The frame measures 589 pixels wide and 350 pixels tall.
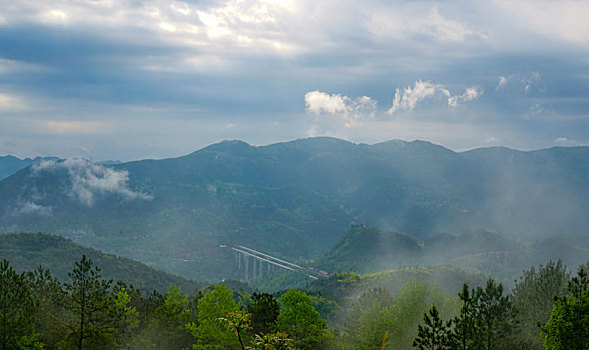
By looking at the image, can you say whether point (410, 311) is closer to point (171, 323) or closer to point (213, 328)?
point (213, 328)

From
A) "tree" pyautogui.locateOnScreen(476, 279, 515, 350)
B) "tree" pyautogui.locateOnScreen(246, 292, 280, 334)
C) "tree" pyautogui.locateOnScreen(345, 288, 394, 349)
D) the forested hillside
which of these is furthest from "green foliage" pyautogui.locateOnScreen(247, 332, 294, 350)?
"tree" pyautogui.locateOnScreen(246, 292, 280, 334)

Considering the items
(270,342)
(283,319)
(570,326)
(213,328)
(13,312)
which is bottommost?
(213,328)

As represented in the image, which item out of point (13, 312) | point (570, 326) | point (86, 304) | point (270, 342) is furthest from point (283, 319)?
point (270, 342)

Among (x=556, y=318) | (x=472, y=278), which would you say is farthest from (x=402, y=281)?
(x=556, y=318)

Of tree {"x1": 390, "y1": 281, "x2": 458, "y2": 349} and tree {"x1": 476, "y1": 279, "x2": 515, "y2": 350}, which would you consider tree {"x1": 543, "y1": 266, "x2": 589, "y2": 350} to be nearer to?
tree {"x1": 476, "y1": 279, "x2": 515, "y2": 350}

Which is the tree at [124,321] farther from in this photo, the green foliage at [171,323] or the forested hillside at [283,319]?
the green foliage at [171,323]

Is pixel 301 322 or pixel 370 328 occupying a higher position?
pixel 370 328

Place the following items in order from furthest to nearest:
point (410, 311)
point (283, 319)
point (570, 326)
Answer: point (410, 311)
point (283, 319)
point (570, 326)
